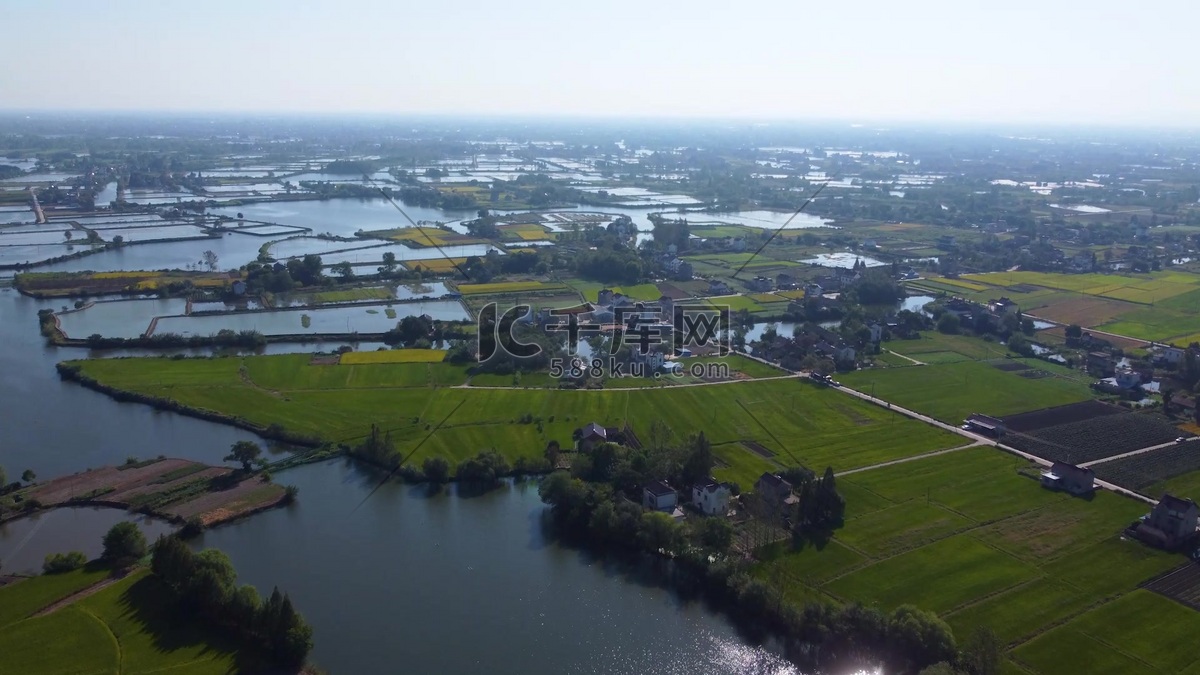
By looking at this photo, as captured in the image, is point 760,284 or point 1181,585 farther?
point 760,284

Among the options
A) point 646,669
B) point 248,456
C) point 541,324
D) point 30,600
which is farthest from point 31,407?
point 646,669

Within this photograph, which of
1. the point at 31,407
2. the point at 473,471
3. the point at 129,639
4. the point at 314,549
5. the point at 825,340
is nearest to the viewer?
the point at 129,639

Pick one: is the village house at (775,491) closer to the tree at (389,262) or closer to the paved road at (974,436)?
the paved road at (974,436)

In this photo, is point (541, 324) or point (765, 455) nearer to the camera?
point (765, 455)

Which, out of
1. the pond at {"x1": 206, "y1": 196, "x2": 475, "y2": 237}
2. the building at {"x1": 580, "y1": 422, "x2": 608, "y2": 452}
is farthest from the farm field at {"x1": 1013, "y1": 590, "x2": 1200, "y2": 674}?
the pond at {"x1": 206, "y1": 196, "x2": 475, "y2": 237}

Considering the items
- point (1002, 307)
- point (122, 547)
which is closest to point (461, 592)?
point (122, 547)

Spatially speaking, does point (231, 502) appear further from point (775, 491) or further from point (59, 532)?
point (775, 491)

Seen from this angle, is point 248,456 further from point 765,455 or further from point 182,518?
point 765,455

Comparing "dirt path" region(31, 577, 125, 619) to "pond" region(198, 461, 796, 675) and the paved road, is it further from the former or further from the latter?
the paved road
